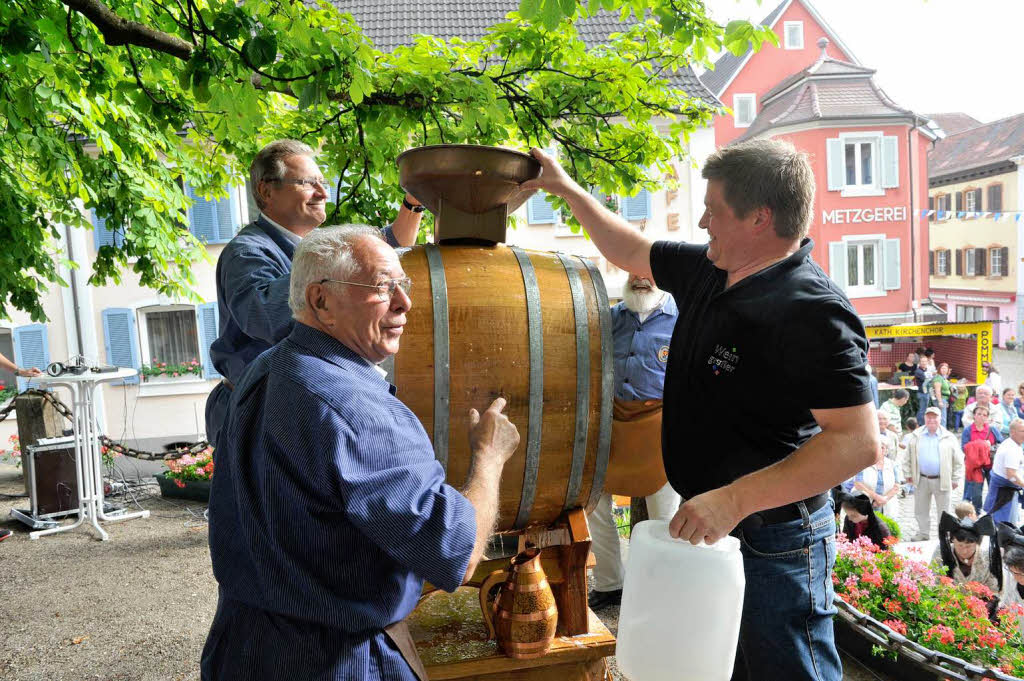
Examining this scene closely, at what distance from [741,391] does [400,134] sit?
314 centimetres

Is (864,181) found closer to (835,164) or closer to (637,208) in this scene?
(835,164)

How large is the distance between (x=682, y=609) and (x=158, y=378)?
1474 centimetres

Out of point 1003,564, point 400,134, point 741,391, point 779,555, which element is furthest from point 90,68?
point 1003,564

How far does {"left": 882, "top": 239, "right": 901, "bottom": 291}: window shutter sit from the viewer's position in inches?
752

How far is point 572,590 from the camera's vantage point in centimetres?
246

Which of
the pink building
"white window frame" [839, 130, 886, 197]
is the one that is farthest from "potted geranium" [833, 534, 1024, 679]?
"white window frame" [839, 130, 886, 197]

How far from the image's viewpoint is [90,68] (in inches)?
141

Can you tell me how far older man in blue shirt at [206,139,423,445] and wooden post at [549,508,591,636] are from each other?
1.17 metres

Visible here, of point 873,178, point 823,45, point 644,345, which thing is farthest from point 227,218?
point 823,45

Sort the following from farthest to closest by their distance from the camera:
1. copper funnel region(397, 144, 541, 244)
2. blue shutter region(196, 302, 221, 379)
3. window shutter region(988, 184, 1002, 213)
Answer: window shutter region(988, 184, 1002, 213), blue shutter region(196, 302, 221, 379), copper funnel region(397, 144, 541, 244)

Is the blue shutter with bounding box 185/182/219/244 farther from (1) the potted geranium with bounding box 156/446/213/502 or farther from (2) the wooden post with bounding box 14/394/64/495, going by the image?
(1) the potted geranium with bounding box 156/446/213/502

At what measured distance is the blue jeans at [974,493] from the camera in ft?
27.5

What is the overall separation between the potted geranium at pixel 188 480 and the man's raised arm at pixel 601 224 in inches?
259

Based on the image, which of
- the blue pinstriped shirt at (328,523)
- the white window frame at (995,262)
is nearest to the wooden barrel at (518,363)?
the blue pinstriped shirt at (328,523)
